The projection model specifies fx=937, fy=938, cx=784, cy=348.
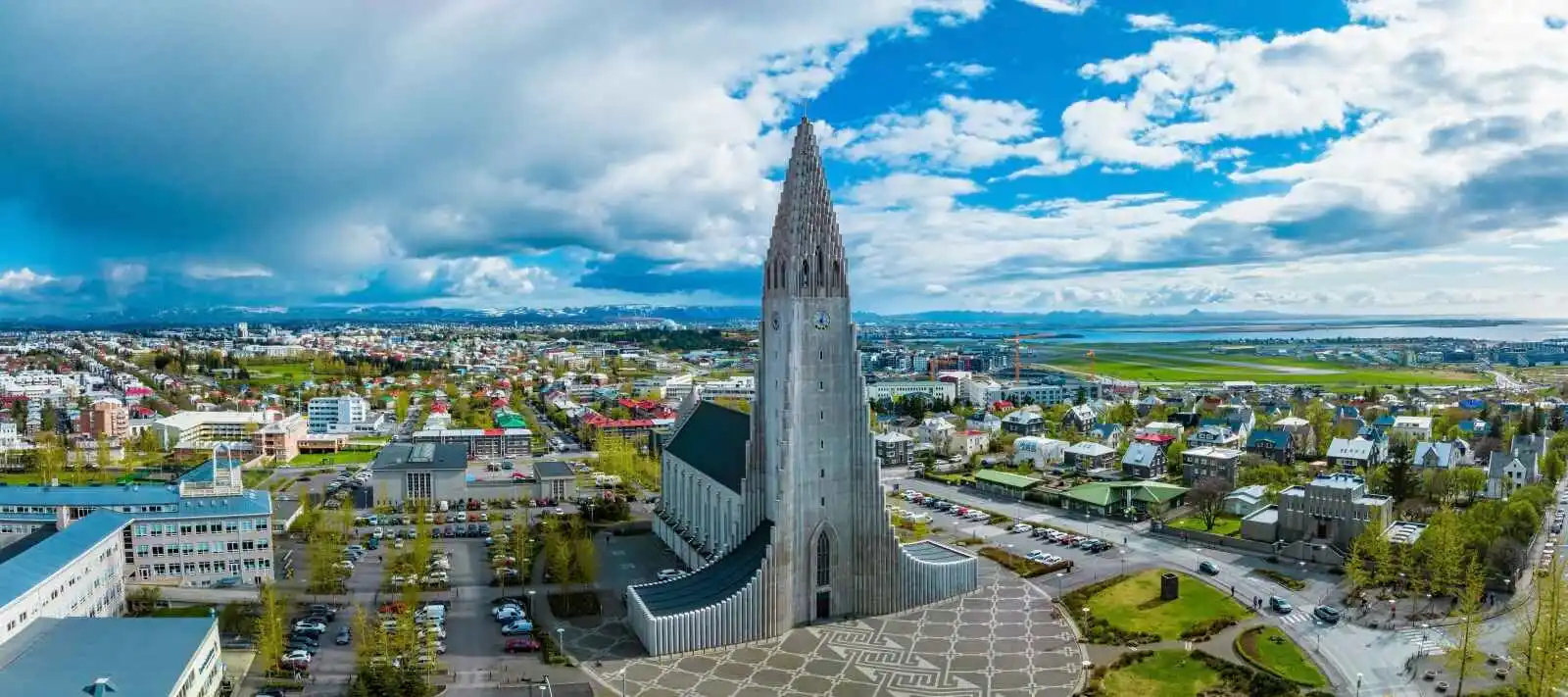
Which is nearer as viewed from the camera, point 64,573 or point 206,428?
point 64,573

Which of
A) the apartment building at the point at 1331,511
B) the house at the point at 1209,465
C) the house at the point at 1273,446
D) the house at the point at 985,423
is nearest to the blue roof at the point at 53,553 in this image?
the apartment building at the point at 1331,511

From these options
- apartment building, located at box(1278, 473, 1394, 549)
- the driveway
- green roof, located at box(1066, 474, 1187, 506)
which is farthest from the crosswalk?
green roof, located at box(1066, 474, 1187, 506)

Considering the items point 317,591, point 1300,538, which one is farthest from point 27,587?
point 1300,538

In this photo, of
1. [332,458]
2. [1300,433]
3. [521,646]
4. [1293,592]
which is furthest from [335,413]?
[1300,433]

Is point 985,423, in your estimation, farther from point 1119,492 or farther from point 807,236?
point 807,236

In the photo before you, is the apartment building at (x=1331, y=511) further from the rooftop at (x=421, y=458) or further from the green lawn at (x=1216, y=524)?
the rooftop at (x=421, y=458)

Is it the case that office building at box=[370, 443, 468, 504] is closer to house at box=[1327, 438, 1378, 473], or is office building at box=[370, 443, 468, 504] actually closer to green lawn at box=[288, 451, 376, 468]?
green lawn at box=[288, 451, 376, 468]

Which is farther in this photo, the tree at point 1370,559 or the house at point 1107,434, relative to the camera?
the house at point 1107,434

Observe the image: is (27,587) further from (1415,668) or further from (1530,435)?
(1530,435)
